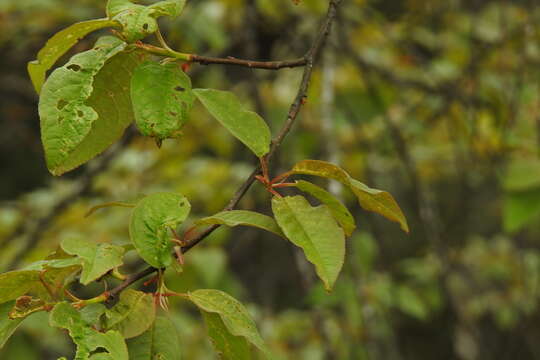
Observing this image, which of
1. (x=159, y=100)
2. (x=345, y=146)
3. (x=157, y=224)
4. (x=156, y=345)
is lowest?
(x=345, y=146)

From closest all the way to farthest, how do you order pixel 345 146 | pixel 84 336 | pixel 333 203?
1. pixel 84 336
2. pixel 333 203
3. pixel 345 146

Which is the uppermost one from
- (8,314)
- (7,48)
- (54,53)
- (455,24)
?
(54,53)

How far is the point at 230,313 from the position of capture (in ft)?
2.66

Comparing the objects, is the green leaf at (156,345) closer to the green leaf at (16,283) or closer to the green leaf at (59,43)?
Result: the green leaf at (16,283)

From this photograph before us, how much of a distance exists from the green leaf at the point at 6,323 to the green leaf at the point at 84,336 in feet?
0.23

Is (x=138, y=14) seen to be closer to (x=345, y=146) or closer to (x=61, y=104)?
(x=61, y=104)

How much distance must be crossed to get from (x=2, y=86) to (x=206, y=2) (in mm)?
1261

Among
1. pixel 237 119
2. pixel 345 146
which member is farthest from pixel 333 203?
pixel 345 146

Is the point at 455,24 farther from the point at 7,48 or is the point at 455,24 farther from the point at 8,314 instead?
the point at 8,314

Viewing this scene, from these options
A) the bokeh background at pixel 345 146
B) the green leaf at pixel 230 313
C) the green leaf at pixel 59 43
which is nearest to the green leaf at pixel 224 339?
the green leaf at pixel 230 313

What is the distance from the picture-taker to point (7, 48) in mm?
3201

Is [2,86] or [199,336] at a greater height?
[2,86]

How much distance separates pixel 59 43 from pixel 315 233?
1.16ft

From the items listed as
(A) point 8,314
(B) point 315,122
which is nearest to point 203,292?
(A) point 8,314
